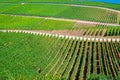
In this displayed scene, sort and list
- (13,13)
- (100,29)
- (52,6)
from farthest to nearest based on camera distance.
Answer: (52,6), (13,13), (100,29)

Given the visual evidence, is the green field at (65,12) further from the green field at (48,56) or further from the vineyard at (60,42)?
the green field at (48,56)

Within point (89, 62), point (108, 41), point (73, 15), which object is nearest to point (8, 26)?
point (73, 15)

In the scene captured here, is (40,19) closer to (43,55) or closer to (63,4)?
(63,4)

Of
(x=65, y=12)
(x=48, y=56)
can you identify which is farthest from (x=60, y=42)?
(x=65, y=12)

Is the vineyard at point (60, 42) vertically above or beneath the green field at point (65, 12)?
above

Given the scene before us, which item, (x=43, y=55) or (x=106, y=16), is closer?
(x=43, y=55)

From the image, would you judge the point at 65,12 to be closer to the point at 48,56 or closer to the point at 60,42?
the point at 60,42

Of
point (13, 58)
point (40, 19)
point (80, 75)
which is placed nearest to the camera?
point (80, 75)

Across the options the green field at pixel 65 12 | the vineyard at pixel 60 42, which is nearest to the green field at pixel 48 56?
the vineyard at pixel 60 42
